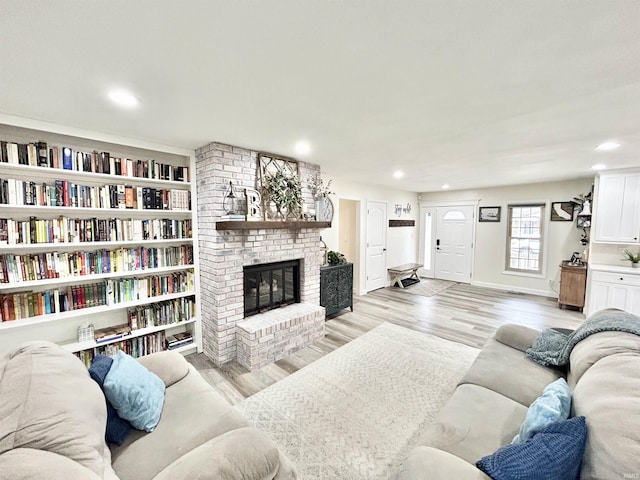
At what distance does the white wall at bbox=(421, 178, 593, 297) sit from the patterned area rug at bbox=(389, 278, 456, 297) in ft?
2.37

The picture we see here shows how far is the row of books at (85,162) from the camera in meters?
2.15

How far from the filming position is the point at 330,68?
144 centimetres

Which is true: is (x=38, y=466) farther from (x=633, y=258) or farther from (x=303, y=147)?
(x=633, y=258)

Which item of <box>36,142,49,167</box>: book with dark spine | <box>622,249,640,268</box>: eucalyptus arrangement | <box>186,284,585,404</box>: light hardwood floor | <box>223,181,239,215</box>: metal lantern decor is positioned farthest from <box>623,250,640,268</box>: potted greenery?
<box>36,142,49,167</box>: book with dark spine

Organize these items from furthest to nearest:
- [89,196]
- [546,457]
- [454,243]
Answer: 1. [454,243]
2. [89,196]
3. [546,457]

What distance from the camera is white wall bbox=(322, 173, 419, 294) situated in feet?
16.7

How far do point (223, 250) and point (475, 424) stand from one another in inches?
98.8

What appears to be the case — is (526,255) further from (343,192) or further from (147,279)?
(147,279)

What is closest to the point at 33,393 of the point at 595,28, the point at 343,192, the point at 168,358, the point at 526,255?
the point at 168,358

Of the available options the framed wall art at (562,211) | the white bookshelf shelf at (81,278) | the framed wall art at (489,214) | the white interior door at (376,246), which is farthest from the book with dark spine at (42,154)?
the framed wall art at (562,211)

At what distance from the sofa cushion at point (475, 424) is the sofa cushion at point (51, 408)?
57.5 inches

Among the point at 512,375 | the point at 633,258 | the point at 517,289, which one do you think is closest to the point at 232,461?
the point at 512,375

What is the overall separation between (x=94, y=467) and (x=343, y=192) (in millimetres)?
4677

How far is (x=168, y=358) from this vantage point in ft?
6.26
